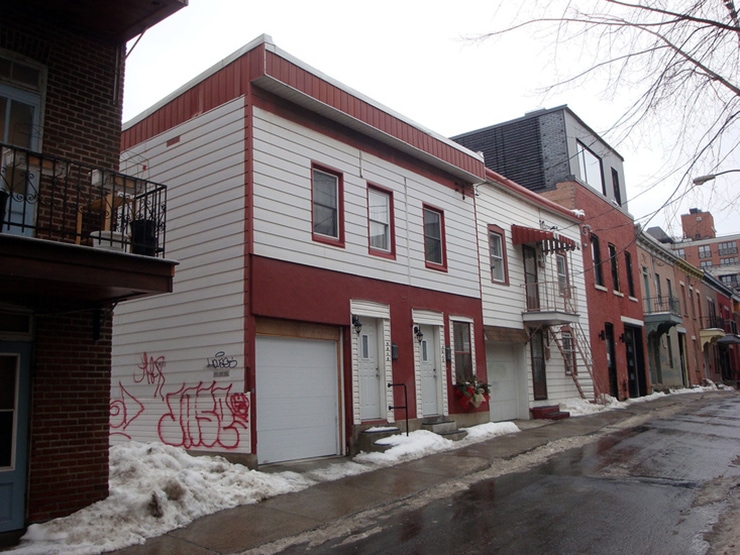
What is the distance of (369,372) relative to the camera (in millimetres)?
13195

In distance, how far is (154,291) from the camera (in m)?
7.43

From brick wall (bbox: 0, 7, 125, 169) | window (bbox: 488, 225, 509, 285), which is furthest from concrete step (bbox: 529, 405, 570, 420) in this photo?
brick wall (bbox: 0, 7, 125, 169)

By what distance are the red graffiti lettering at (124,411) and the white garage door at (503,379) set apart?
941cm

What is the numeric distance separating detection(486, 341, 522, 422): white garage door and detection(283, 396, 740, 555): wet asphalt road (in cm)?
569

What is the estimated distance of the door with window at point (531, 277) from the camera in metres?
19.7

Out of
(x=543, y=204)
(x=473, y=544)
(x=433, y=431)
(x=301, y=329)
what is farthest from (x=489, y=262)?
(x=473, y=544)

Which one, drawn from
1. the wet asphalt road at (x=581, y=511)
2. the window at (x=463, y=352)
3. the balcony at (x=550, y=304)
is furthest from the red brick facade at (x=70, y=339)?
the balcony at (x=550, y=304)

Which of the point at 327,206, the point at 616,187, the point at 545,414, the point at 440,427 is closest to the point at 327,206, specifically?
the point at 327,206

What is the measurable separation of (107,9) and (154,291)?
12.3 ft

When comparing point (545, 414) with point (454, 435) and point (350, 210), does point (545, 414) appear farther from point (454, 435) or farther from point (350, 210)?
point (350, 210)

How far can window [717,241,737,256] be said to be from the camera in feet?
326

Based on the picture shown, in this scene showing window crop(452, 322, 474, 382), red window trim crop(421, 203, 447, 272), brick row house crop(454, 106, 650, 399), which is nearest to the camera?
red window trim crop(421, 203, 447, 272)

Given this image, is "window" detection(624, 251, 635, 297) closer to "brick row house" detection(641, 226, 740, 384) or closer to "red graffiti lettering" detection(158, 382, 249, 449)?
"brick row house" detection(641, 226, 740, 384)

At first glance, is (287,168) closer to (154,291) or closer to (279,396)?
(279,396)
